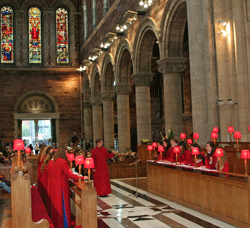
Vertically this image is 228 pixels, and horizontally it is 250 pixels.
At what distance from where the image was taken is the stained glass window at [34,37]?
32250mm

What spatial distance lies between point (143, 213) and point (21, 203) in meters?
4.62

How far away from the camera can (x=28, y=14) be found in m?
32.4

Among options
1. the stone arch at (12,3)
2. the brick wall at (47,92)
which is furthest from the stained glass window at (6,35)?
the brick wall at (47,92)

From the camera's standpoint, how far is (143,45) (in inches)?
708

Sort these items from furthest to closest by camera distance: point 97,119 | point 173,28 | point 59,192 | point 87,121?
point 87,121 → point 97,119 → point 173,28 → point 59,192

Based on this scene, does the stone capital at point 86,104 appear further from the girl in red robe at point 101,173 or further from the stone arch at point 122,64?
the girl in red robe at point 101,173

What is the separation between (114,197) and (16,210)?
673 centimetres

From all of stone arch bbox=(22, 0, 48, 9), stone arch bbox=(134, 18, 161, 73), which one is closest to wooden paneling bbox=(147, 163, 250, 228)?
stone arch bbox=(134, 18, 161, 73)

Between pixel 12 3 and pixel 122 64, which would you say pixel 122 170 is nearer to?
pixel 122 64

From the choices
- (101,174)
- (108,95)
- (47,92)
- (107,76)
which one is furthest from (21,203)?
(47,92)

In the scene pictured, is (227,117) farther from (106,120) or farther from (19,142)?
(106,120)

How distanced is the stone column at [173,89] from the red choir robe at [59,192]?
30.5ft

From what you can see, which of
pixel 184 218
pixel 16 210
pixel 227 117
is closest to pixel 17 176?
pixel 16 210

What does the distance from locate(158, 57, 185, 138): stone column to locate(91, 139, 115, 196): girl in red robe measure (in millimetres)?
5059
